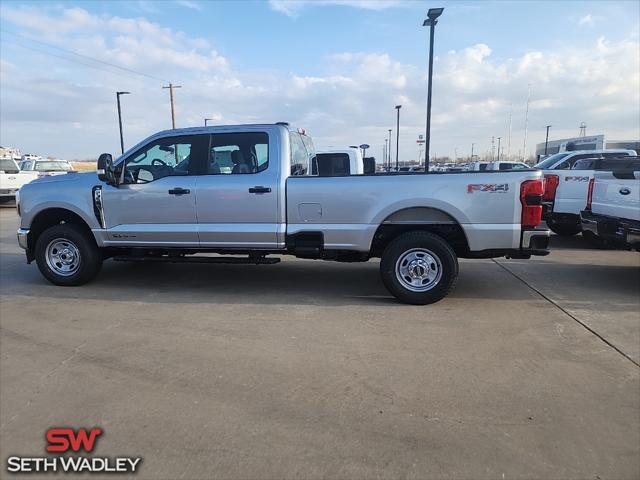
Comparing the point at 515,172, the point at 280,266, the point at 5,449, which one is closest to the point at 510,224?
the point at 515,172

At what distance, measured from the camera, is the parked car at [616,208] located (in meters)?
5.85

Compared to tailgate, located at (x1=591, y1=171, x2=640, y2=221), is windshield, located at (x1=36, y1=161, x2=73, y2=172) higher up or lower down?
higher up

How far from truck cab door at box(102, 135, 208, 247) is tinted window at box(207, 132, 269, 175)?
0.19m

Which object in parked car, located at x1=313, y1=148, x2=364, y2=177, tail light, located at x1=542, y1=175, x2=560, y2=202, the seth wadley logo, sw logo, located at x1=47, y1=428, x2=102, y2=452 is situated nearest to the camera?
the seth wadley logo

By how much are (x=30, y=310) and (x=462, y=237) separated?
5.09 metres

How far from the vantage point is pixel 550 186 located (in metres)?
9.66

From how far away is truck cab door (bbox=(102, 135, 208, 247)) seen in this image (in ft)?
19.0

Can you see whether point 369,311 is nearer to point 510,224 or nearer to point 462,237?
point 462,237

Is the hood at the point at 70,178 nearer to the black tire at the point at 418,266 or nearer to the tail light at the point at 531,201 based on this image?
the black tire at the point at 418,266

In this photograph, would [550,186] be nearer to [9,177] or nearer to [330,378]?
[330,378]

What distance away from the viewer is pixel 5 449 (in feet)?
8.73

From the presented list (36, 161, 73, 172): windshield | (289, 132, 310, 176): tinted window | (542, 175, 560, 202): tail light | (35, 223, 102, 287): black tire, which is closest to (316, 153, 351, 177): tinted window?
(289, 132, 310, 176): tinted window

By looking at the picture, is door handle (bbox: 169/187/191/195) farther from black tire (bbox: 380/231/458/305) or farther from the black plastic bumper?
the black plastic bumper

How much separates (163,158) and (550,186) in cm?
787
